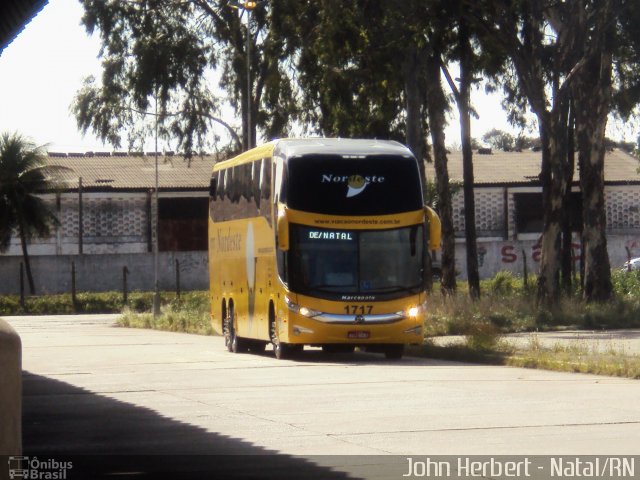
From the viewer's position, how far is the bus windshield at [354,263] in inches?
952

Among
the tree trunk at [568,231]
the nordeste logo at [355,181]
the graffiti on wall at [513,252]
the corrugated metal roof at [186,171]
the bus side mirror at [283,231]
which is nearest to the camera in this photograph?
the bus side mirror at [283,231]

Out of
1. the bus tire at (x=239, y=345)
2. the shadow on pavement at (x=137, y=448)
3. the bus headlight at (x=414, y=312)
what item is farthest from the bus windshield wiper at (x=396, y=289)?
the shadow on pavement at (x=137, y=448)

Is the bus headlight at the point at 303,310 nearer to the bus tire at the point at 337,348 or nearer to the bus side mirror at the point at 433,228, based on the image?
the bus tire at the point at 337,348

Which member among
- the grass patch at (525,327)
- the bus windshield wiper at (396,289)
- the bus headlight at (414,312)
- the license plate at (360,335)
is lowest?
the grass patch at (525,327)

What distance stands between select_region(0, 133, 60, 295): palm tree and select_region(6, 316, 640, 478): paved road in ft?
143

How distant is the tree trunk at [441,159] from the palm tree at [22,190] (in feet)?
99.1

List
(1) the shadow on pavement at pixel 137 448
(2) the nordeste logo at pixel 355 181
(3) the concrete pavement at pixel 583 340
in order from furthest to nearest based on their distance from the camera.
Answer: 1. (2) the nordeste logo at pixel 355 181
2. (3) the concrete pavement at pixel 583 340
3. (1) the shadow on pavement at pixel 137 448

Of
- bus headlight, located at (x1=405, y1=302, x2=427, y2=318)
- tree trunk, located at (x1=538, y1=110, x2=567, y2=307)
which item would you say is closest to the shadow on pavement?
bus headlight, located at (x1=405, y1=302, x2=427, y2=318)

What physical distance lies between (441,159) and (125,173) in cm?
4056

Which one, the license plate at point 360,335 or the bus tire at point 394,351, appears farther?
the bus tire at point 394,351

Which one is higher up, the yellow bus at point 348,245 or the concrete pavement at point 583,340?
the yellow bus at point 348,245

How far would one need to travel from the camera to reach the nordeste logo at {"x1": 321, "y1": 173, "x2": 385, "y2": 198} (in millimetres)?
24359

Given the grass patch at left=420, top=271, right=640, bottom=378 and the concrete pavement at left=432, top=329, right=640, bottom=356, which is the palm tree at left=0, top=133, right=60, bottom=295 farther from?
the concrete pavement at left=432, top=329, right=640, bottom=356

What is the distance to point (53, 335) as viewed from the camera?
3662cm
